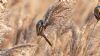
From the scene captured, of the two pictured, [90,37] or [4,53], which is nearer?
[4,53]

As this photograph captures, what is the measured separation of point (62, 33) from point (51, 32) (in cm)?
20

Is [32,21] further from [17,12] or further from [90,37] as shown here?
[90,37]

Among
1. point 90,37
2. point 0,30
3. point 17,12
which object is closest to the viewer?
point 0,30

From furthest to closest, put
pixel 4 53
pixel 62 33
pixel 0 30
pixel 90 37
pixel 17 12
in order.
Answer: pixel 17 12 → pixel 62 33 → pixel 90 37 → pixel 0 30 → pixel 4 53

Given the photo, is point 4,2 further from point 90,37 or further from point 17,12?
point 17,12

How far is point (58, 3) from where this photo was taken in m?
2.79

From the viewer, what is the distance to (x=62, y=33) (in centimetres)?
320

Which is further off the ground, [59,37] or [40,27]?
[40,27]

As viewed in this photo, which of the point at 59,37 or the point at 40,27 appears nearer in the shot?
the point at 40,27

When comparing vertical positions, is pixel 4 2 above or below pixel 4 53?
above

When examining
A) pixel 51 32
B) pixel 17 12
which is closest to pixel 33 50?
pixel 51 32

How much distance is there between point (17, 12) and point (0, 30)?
1318mm

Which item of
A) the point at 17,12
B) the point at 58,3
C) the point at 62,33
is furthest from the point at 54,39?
the point at 17,12

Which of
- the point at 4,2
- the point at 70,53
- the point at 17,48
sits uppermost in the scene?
the point at 4,2
